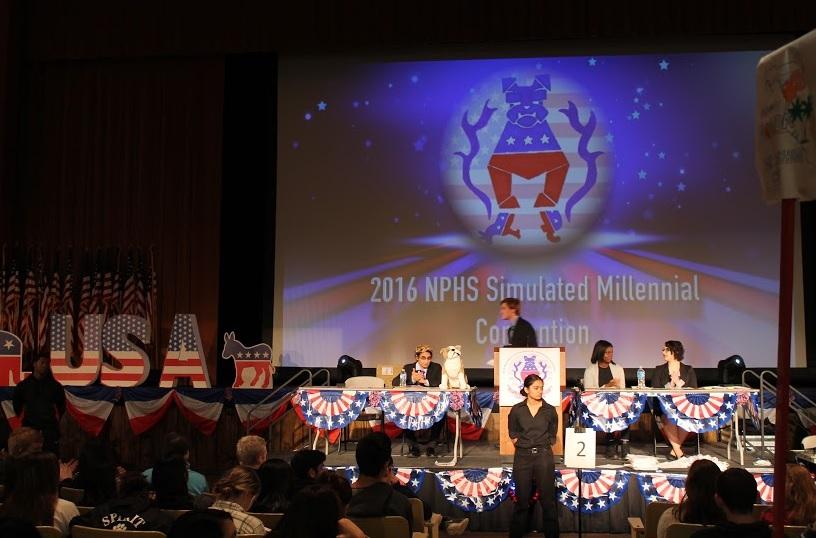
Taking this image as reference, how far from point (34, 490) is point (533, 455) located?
4241 mm

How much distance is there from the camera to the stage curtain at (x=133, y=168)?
40.5ft

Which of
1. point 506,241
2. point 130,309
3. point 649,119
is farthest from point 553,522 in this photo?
point 130,309

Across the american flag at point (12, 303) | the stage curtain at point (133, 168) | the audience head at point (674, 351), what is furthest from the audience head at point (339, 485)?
the american flag at point (12, 303)

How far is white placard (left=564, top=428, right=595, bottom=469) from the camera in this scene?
6.52 meters

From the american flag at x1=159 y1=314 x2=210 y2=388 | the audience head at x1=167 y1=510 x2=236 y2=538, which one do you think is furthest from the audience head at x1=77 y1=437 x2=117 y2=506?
the american flag at x1=159 y1=314 x2=210 y2=388

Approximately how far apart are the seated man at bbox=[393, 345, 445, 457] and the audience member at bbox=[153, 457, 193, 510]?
4635mm

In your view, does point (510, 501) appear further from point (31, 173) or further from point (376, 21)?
point (31, 173)

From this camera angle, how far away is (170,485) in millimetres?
4125

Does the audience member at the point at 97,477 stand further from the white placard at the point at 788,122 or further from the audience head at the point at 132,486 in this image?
the white placard at the point at 788,122

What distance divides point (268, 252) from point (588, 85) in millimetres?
4625

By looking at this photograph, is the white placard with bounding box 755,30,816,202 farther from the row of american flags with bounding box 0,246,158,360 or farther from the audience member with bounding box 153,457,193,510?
A: the row of american flags with bounding box 0,246,158,360

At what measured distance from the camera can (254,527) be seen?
3863 mm

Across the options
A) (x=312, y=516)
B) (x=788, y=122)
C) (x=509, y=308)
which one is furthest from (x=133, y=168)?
(x=788, y=122)

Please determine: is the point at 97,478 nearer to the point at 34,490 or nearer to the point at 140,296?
the point at 34,490
